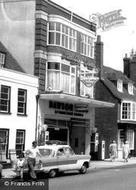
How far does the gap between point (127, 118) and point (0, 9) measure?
58.9 ft

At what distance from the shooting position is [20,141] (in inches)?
1069

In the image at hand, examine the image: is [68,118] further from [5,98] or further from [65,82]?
[5,98]

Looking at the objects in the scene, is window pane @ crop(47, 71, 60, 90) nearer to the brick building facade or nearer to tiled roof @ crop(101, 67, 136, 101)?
Answer: the brick building facade

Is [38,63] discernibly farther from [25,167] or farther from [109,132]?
[109,132]

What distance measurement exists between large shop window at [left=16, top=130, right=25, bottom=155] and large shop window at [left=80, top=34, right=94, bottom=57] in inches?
391

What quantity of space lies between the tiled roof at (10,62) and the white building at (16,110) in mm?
1940

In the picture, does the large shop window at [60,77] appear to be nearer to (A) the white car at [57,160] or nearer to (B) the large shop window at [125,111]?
(A) the white car at [57,160]

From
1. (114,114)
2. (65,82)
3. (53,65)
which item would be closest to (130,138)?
(114,114)

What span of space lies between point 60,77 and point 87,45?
18.9ft

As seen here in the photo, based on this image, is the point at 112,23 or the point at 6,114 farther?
the point at 112,23

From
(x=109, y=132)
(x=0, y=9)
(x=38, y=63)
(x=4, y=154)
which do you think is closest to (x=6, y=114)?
(x=4, y=154)

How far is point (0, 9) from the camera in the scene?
102ft

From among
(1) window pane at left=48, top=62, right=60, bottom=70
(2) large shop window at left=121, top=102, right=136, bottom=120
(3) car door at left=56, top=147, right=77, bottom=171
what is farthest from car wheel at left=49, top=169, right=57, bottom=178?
(2) large shop window at left=121, top=102, right=136, bottom=120

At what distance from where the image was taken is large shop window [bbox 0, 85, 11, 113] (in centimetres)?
2533
